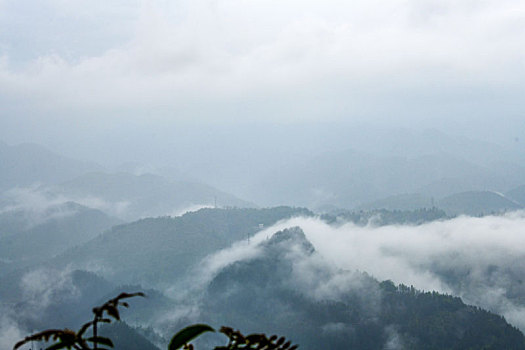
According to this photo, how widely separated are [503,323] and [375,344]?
48923 mm

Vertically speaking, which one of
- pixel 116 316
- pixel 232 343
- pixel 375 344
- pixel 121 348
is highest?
pixel 116 316

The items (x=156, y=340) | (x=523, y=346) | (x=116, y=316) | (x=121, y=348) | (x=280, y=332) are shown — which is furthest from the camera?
(x=280, y=332)

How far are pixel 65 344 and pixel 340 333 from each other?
20454 centimetres

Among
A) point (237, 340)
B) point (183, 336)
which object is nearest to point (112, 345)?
point (183, 336)

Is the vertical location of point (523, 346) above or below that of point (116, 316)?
below

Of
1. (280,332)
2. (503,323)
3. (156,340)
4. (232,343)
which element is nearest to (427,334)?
(503,323)

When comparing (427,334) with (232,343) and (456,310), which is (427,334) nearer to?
(456,310)

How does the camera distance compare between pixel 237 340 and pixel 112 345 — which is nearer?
pixel 112 345

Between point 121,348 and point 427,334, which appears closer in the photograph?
point 121,348

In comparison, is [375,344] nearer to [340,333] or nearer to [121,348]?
[340,333]

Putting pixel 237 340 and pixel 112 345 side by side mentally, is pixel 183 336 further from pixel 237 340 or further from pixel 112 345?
pixel 112 345

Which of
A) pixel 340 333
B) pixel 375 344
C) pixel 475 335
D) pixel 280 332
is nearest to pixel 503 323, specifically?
pixel 475 335

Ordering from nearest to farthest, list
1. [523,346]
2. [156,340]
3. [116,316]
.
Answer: [116,316] < [523,346] < [156,340]

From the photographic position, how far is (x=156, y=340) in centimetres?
17800
